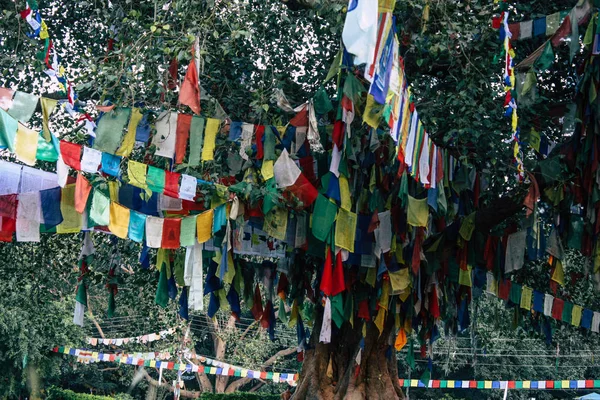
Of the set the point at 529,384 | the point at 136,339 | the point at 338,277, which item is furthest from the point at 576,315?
the point at 136,339

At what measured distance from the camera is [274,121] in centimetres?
732

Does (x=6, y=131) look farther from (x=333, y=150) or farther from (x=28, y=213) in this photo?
(x=333, y=150)

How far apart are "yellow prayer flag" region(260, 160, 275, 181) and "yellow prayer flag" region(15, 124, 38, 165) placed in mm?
1926

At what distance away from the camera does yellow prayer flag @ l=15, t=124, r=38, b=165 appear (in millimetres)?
5500

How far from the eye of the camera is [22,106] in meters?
5.71

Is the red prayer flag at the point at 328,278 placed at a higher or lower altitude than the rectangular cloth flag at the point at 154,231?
lower

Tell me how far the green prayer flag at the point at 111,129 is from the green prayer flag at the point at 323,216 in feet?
5.28

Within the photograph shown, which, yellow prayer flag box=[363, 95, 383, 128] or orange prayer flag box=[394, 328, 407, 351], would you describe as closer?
yellow prayer flag box=[363, 95, 383, 128]

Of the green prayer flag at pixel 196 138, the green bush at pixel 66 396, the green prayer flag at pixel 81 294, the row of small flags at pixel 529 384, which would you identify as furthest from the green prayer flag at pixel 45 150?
the green bush at pixel 66 396

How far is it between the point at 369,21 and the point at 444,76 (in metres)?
3.90

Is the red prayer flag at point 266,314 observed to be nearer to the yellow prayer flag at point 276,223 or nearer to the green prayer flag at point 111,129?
the yellow prayer flag at point 276,223

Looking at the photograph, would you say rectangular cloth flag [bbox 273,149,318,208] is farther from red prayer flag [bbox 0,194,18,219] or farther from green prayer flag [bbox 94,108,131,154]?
red prayer flag [bbox 0,194,18,219]

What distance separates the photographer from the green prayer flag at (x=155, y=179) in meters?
6.45

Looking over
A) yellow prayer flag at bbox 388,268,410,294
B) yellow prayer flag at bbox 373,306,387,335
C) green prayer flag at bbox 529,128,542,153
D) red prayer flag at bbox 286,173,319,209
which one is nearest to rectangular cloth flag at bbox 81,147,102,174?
red prayer flag at bbox 286,173,319,209
